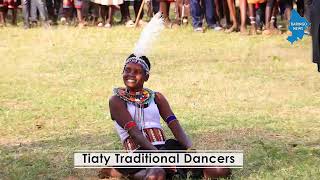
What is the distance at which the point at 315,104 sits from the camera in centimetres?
834

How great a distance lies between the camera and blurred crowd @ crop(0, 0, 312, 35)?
1422cm

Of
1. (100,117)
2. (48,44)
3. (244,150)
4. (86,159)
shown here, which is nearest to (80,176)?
(86,159)

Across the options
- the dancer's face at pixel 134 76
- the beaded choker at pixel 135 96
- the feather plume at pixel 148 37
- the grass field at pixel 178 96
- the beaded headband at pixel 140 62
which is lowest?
the grass field at pixel 178 96

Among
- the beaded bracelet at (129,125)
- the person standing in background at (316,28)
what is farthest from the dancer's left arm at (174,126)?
the person standing in background at (316,28)

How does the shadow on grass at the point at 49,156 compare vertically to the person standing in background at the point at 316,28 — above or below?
below

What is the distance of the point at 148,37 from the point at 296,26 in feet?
28.8

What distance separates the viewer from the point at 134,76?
213 inches

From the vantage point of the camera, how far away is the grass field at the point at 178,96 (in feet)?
20.5

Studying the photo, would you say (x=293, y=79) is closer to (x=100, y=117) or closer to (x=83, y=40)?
(x=100, y=117)

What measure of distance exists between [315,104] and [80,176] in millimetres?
3617

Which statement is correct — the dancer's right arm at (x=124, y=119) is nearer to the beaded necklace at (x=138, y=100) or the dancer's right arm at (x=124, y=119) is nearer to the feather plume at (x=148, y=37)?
the beaded necklace at (x=138, y=100)

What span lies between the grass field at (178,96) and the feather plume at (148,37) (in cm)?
103

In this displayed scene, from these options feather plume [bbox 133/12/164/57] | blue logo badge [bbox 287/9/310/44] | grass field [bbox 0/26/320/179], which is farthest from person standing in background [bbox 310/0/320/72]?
blue logo badge [bbox 287/9/310/44]
